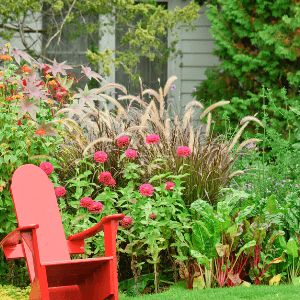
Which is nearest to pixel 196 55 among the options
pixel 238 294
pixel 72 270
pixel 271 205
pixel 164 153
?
pixel 164 153

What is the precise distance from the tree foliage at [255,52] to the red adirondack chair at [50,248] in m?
3.79

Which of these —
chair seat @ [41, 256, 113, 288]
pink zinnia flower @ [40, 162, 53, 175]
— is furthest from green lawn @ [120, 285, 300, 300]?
pink zinnia flower @ [40, 162, 53, 175]

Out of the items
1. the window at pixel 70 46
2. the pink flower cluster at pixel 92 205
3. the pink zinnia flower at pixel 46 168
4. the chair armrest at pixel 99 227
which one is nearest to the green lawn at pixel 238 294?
the chair armrest at pixel 99 227

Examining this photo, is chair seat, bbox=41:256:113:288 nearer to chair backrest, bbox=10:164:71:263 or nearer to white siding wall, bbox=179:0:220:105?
chair backrest, bbox=10:164:71:263

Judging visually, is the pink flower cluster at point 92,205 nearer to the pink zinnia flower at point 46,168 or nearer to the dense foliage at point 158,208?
the dense foliage at point 158,208

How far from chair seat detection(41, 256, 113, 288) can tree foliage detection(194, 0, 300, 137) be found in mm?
3994

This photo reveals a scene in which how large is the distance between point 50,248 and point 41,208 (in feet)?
0.97

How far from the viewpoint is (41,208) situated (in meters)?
2.89

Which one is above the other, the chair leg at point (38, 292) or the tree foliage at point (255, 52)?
the tree foliage at point (255, 52)

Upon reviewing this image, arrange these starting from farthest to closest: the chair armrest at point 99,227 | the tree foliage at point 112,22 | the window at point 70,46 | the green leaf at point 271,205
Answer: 1. the window at point 70,46
2. the tree foliage at point 112,22
3. the green leaf at point 271,205
4. the chair armrest at point 99,227

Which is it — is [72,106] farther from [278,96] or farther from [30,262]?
[278,96]

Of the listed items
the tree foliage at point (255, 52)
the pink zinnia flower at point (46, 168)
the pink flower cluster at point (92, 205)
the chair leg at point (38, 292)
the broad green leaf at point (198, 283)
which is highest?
the tree foliage at point (255, 52)

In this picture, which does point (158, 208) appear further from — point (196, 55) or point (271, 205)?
point (196, 55)

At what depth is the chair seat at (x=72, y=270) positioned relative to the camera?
2.31m
